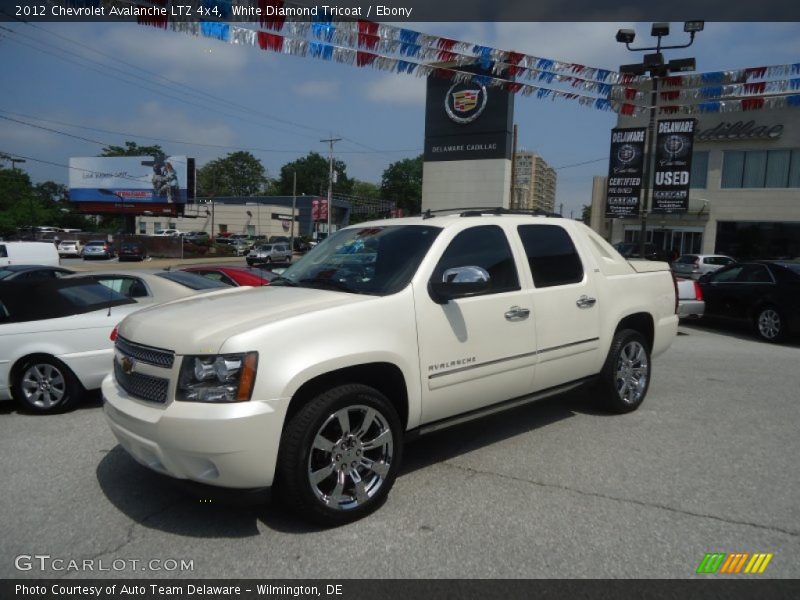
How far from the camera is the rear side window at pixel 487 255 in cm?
416

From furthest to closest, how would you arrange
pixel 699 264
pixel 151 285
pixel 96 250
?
pixel 96 250
pixel 699 264
pixel 151 285

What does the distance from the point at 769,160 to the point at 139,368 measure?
36.7 metres

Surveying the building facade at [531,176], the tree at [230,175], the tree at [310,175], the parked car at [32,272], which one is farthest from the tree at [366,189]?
the parked car at [32,272]

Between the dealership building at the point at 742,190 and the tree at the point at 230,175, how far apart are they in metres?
106

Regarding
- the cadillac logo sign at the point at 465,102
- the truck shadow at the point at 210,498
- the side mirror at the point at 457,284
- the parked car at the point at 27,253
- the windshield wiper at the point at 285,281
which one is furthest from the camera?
the cadillac logo sign at the point at 465,102

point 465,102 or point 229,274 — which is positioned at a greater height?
point 465,102

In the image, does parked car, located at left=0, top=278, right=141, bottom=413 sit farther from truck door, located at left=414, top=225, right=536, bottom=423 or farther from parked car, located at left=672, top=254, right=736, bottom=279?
parked car, located at left=672, top=254, right=736, bottom=279

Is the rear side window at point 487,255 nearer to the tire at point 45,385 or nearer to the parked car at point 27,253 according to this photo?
the tire at point 45,385

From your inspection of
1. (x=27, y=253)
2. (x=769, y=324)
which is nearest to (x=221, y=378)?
(x=769, y=324)

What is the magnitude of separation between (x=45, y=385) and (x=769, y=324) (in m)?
11.1

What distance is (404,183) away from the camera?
126 meters

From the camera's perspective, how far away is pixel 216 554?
10.2 ft

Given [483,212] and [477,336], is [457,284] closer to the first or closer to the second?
[477,336]

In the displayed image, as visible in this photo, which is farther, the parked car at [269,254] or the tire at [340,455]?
the parked car at [269,254]
